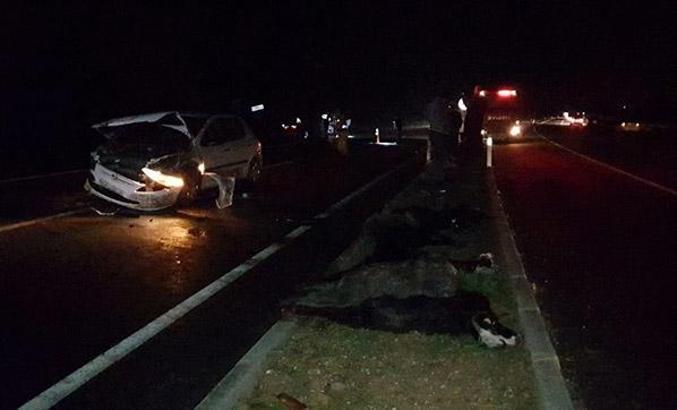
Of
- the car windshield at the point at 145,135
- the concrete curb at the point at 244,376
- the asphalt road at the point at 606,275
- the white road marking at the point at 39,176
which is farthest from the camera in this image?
the white road marking at the point at 39,176

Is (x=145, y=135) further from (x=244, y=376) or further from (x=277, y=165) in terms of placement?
(x=277, y=165)

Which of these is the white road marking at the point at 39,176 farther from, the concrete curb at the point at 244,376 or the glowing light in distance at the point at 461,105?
the concrete curb at the point at 244,376

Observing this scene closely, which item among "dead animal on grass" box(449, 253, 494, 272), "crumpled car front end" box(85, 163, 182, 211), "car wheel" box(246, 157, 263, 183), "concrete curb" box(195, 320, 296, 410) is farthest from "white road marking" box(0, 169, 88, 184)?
"concrete curb" box(195, 320, 296, 410)

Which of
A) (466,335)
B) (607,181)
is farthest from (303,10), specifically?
(466,335)

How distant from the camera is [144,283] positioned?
879 centimetres

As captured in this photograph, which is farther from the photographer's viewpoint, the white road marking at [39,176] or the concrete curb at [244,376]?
the white road marking at [39,176]

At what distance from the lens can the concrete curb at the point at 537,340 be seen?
5156 millimetres

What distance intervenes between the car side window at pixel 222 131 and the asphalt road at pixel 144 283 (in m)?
1.22

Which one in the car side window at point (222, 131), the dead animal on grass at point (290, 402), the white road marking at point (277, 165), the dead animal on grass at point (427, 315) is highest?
the car side window at point (222, 131)

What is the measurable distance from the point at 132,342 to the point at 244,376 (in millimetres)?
1569

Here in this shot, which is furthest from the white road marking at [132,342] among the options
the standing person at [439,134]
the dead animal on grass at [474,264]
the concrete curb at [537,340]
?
the standing person at [439,134]

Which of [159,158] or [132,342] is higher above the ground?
[159,158]

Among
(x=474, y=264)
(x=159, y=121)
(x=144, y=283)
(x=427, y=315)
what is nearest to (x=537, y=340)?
(x=427, y=315)

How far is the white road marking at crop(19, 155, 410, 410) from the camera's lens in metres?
5.47
